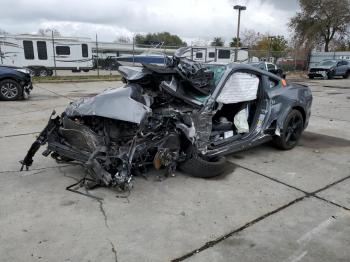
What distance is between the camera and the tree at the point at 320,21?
36.3 metres

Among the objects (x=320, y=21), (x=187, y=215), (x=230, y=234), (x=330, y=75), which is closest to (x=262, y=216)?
(x=230, y=234)

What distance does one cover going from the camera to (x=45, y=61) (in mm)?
23625

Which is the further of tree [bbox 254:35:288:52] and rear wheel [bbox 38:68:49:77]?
tree [bbox 254:35:288:52]

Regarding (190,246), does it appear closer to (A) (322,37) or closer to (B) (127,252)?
(B) (127,252)

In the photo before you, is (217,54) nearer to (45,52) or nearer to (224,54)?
(224,54)

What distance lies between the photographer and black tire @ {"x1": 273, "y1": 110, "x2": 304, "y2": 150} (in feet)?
18.0

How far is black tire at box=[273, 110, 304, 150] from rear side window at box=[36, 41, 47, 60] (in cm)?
2181

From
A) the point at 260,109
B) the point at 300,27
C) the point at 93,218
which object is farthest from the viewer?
the point at 300,27

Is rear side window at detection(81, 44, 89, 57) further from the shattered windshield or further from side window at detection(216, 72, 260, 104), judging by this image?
side window at detection(216, 72, 260, 104)

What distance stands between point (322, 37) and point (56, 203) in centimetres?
4242

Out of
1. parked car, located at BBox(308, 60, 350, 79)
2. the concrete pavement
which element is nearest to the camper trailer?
parked car, located at BBox(308, 60, 350, 79)

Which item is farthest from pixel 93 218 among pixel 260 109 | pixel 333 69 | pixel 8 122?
pixel 333 69

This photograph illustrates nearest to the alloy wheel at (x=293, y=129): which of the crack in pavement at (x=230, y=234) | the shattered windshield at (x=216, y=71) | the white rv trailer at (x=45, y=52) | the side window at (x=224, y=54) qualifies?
the shattered windshield at (x=216, y=71)

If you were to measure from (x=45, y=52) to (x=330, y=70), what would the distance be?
21397 mm
